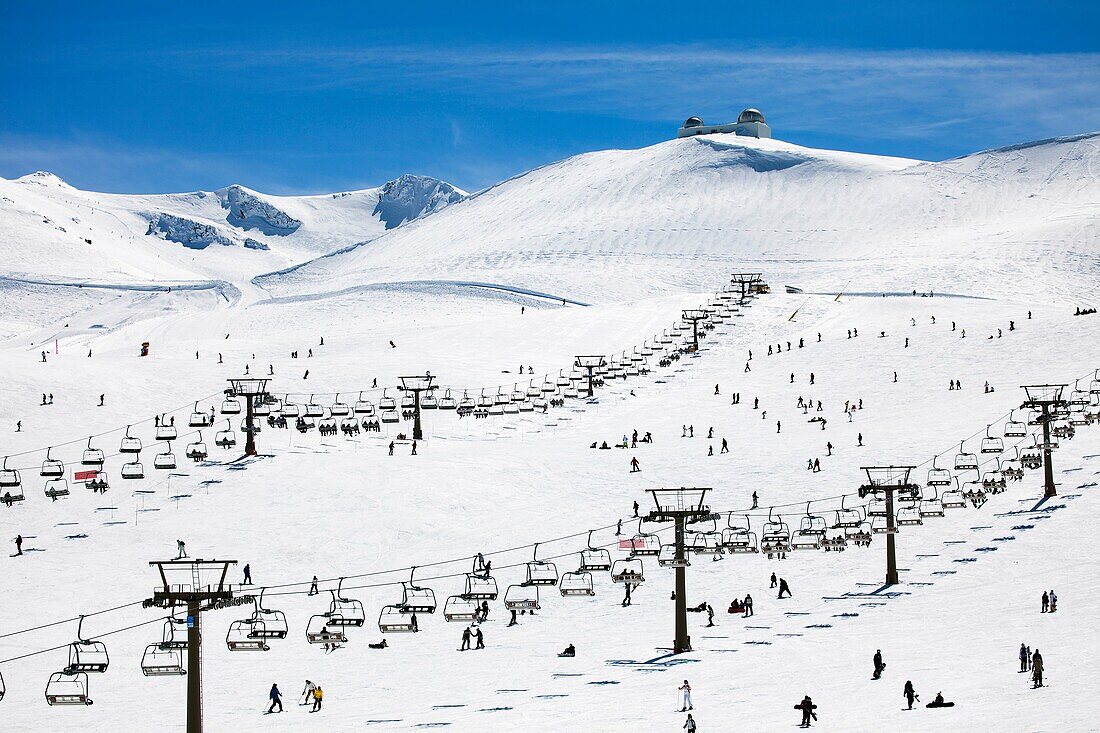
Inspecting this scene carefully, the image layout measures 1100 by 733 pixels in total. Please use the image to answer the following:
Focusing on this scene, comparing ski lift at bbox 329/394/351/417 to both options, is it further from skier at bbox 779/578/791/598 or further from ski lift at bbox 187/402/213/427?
skier at bbox 779/578/791/598

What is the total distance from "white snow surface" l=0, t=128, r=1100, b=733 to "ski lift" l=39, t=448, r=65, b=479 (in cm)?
116

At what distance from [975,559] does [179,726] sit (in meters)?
21.4

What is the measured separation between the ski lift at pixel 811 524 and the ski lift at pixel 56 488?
2353 centimetres

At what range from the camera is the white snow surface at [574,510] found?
2819cm

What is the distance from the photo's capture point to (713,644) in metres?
32.2

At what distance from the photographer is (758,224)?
5955 inches

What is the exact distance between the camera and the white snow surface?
28188 millimetres

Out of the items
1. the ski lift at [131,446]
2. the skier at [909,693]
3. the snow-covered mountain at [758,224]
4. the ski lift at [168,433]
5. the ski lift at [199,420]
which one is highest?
the snow-covered mountain at [758,224]

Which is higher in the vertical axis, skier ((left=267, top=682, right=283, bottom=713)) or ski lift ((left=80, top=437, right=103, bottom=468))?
ski lift ((left=80, top=437, right=103, bottom=468))

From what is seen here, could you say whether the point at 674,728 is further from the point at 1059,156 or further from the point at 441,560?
the point at 1059,156

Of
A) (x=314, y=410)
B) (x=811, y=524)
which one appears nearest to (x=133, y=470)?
(x=314, y=410)

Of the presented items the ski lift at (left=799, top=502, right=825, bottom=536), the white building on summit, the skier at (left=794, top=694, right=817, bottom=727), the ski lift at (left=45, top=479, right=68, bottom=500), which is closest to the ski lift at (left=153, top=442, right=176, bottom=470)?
the ski lift at (left=45, top=479, right=68, bottom=500)

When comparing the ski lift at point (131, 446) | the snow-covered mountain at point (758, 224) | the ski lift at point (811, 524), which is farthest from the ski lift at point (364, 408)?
the snow-covered mountain at point (758, 224)

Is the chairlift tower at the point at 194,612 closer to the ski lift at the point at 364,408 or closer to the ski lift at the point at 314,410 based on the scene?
the ski lift at the point at 364,408
